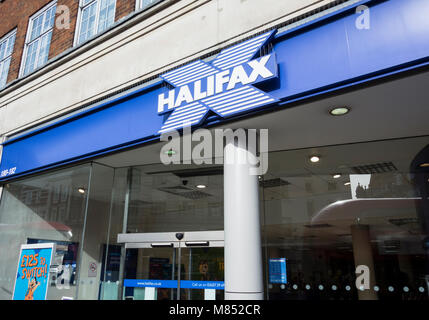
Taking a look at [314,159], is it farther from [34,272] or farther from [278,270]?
[34,272]

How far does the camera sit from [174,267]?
239 inches

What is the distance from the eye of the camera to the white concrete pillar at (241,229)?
4402mm

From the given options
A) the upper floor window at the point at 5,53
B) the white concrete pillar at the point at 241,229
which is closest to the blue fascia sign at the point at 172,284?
the white concrete pillar at the point at 241,229

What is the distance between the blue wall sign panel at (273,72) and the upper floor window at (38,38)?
14.6 feet

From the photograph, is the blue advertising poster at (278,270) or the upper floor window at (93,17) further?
the upper floor window at (93,17)

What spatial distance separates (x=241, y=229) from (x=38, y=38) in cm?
888

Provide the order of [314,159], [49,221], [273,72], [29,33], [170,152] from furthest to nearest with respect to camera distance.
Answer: [29,33] → [49,221] → [170,152] → [314,159] → [273,72]

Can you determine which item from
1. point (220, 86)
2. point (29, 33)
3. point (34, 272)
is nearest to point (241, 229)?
point (220, 86)

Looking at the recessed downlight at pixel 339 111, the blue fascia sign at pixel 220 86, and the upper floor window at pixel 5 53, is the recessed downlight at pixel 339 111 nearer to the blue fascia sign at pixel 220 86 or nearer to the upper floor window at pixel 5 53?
the blue fascia sign at pixel 220 86

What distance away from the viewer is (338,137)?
5.41m

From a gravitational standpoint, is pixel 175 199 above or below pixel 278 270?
above

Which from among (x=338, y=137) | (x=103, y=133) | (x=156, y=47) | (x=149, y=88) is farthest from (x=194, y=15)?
(x=338, y=137)

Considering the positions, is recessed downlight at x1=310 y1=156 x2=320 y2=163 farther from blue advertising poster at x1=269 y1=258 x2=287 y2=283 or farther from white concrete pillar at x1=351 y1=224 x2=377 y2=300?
blue advertising poster at x1=269 y1=258 x2=287 y2=283

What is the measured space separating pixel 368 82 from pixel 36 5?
1035cm
